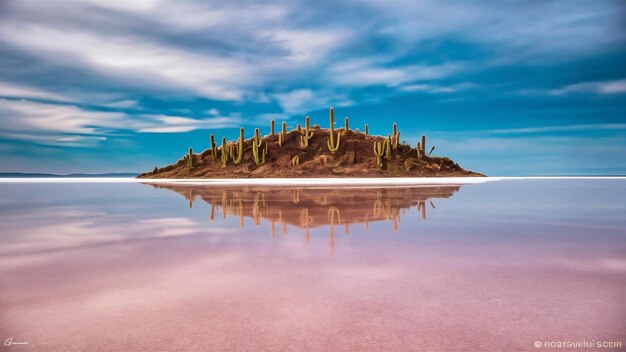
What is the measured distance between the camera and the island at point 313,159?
2544 inches

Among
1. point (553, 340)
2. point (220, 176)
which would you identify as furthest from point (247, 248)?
point (220, 176)

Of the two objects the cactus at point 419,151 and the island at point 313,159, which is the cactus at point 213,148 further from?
the cactus at point 419,151

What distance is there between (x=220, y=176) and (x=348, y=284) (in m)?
62.8

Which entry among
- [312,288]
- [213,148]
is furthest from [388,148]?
[312,288]

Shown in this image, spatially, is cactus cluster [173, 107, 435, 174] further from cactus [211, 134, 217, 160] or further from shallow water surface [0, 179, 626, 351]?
shallow water surface [0, 179, 626, 351]

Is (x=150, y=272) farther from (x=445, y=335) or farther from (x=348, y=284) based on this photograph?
(x=445, y=335)

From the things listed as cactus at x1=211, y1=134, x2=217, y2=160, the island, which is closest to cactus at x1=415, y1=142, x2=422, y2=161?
the island

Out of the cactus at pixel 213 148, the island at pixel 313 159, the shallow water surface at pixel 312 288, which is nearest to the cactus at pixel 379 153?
the island at pixel 313 159

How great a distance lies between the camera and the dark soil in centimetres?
6494

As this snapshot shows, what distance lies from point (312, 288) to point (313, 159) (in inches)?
2550

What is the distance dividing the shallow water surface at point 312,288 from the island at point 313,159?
171 ft

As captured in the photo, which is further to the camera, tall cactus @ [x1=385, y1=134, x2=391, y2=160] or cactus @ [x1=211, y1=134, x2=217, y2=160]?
cactus @ [x1=211, y1=134, x2=217, y2=160]

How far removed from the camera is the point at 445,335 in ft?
11.3

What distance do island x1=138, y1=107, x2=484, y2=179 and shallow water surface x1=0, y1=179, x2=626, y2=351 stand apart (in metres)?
52.1
